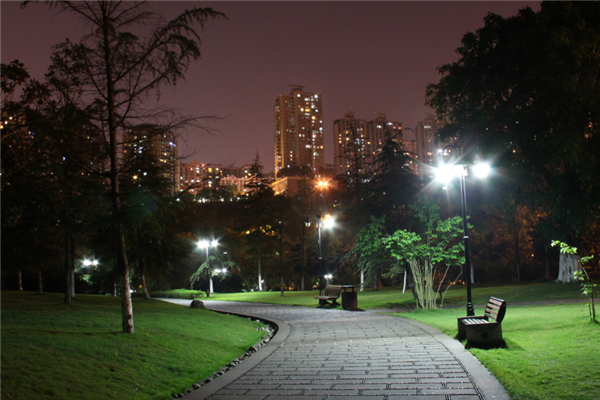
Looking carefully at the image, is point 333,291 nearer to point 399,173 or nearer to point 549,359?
point 399,173

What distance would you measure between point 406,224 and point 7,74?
2163cm

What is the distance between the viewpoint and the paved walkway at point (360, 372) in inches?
221

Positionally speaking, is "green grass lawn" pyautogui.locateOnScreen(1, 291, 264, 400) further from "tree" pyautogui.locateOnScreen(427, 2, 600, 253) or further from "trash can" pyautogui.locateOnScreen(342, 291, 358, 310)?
"tree" pyautogui.locateOnScreen(427, 2, 600, 253)

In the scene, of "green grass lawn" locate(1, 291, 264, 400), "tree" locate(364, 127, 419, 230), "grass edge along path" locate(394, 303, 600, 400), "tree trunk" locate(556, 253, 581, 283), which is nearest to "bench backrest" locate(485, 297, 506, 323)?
A: "grass edge along path" locate(394, 303, 600, 400)

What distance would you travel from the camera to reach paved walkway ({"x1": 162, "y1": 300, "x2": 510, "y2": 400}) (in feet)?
18.5

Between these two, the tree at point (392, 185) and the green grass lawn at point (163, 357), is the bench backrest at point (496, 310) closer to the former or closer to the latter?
the green grass lawn at point (163, 357)

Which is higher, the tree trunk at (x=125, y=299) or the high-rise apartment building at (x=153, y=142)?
the high-rise apartment building at (x=153, y=142)

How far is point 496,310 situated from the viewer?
29.6 feet

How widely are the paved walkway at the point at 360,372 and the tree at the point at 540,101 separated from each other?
14473 millimetres

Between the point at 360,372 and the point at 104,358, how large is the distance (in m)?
4.07

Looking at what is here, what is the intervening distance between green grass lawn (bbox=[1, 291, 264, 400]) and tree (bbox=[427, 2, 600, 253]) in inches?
673

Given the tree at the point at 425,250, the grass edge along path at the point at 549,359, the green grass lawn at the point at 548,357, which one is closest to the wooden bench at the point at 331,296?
the tree at the point at 425,250

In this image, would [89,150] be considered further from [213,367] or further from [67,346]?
[213,367]

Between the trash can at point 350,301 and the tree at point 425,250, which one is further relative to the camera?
the trash can at point 350,301
